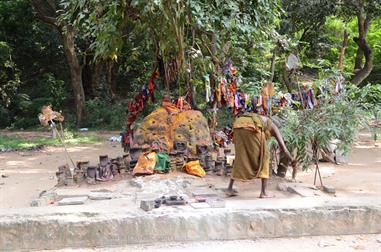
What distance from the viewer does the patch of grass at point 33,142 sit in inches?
463

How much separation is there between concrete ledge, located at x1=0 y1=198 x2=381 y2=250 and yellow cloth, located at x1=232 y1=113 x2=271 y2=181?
65 centimetres

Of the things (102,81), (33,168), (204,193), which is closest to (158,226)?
(204,193)

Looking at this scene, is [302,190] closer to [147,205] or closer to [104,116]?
[147,205]

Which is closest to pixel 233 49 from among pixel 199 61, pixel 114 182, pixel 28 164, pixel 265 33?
pixel 265 33

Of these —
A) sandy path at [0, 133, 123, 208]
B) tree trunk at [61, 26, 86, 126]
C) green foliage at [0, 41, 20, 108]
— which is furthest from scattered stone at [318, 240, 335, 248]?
green foliage at [0, 41, 20, 108]

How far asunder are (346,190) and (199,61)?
3.09m

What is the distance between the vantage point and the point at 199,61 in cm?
741

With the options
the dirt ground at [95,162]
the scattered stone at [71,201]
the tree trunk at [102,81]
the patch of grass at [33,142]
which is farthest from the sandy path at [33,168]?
the tree trunk at [102,81]

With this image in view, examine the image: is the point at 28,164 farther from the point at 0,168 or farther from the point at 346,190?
the point at 346,190

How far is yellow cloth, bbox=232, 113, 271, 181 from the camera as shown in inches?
205

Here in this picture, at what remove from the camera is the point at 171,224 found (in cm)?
437

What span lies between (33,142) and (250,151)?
902 cm

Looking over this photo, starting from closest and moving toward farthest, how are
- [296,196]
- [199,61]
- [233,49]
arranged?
1. [296,196]
2. [199,61]
3. [233,49]

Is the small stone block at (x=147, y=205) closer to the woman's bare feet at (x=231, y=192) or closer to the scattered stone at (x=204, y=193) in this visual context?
the scattered stone at (x=204, y=193)
